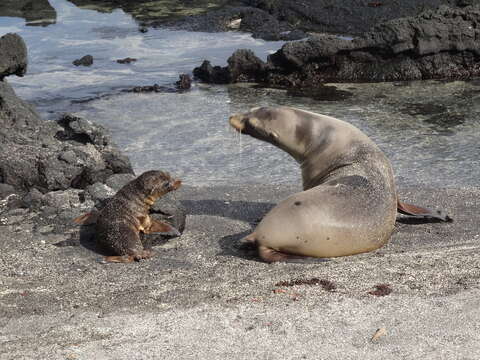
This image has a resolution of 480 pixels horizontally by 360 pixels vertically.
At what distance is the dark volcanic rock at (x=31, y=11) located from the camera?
2031 centimetres

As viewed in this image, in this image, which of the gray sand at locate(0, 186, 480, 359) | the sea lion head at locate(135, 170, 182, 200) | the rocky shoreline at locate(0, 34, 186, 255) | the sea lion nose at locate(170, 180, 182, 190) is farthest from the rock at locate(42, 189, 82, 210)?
the sea lion nose at locate(170, 180, 182, 190)

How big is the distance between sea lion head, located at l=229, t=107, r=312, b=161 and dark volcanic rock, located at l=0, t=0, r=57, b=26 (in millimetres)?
14197

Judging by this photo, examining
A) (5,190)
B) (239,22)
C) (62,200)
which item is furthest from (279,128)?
(239,22)

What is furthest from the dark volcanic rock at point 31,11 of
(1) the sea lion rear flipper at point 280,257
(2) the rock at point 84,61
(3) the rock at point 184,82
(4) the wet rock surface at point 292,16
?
(1) the sea lion rear flipper at point 280,257

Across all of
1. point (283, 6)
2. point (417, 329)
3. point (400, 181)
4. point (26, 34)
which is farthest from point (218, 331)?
point (283, 6)

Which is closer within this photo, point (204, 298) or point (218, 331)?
point (218, 331)

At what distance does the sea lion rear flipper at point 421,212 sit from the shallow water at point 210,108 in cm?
158

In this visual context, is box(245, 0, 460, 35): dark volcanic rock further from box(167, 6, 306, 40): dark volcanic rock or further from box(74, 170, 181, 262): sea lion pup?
box(74, 170, 181, 262): sea lion pup

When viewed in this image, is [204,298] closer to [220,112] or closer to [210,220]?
[210,220]

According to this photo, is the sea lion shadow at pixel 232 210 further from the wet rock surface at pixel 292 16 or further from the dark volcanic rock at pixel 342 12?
the dark volcanic rock at pixel 342 12

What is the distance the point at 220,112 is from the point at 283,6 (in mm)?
9701

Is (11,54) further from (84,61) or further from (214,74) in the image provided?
(84,61)

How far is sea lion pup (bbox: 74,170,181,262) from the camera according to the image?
591 cm

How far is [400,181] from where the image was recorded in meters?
8.32
